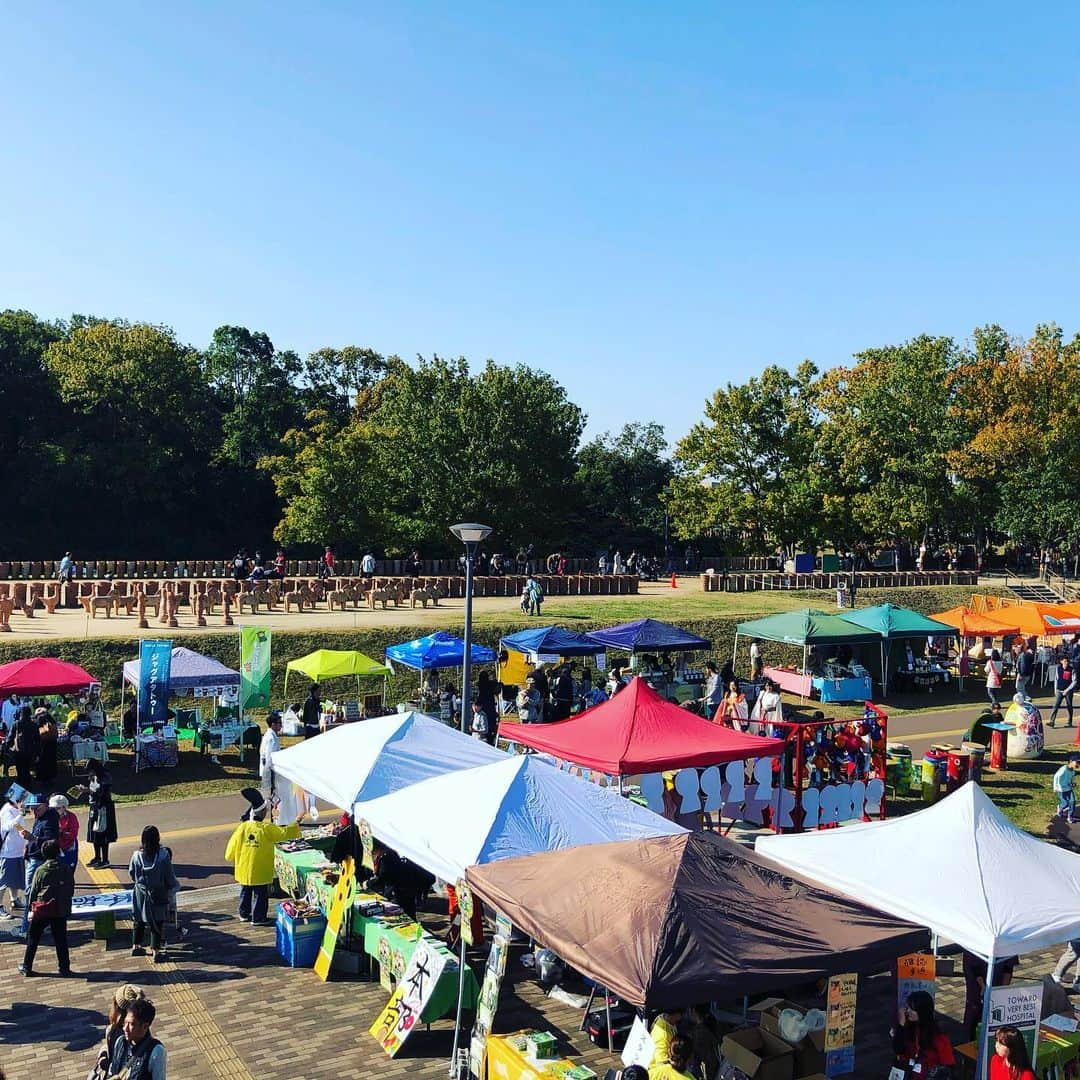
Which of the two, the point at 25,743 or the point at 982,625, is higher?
the point at 982,625

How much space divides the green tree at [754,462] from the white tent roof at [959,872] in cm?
4338

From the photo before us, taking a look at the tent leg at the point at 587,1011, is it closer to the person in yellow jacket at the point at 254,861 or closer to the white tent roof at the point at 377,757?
the white tent roof at the point at 377,757

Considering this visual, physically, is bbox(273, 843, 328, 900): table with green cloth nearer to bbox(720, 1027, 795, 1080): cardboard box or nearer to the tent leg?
the tent leg

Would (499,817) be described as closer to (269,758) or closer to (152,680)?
(269,758)

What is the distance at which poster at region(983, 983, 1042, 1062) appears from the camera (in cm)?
814

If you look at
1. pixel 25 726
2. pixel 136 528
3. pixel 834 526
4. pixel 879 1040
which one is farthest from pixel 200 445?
pixel 879 1040

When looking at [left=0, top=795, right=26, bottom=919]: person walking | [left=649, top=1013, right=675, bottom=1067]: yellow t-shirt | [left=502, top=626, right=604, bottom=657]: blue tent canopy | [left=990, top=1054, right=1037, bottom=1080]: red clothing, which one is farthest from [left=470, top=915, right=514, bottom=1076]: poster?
[left=502, top=626, right=604, bottom=657]: blue tent canopy

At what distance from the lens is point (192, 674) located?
20.2 m

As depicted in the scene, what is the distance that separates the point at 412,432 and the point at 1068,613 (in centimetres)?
2841

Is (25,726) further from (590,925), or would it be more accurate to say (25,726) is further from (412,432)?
(412,432)

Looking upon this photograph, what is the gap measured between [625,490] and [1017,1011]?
6841 centimetres

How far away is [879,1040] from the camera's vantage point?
9570 mm

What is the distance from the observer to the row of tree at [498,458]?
47.6 m

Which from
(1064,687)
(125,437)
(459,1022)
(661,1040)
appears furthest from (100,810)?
(125,437)
